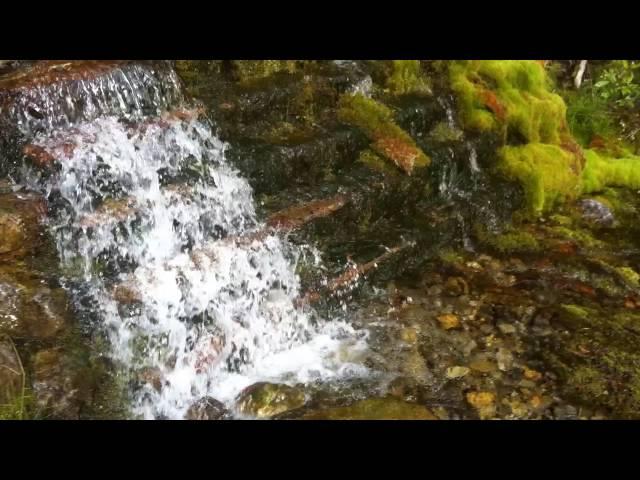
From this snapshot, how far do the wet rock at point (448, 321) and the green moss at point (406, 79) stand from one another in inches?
129

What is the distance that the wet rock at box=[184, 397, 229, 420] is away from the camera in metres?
4.42

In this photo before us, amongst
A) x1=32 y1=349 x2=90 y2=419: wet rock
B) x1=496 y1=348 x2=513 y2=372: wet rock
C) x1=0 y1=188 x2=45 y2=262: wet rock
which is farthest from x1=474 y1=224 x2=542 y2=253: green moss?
x1=0 y1=188 x2=45 y2=262: wet rock

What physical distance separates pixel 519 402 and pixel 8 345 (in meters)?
4.07

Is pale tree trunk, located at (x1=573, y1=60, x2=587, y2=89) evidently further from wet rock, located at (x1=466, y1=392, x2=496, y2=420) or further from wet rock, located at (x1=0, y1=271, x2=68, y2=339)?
wet rock, located at (x1=0, y1=271, x2=68, y2=339)

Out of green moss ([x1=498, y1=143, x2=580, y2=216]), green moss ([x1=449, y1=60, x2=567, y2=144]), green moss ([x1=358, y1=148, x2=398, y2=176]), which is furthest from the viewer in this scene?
green moss ([x1=449, y1=60, x2=567, y2=144])

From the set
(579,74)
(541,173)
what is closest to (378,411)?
(541,173)

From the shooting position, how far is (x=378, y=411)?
175 inches

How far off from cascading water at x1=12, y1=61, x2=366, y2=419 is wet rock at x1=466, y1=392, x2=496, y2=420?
1.04 metres

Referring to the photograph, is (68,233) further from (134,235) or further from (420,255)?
(420,255)

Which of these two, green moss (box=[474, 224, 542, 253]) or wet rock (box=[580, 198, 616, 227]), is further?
wet rock (box=[580, 198, 616, 227])

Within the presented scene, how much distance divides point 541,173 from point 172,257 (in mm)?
5221

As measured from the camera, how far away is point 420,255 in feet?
20.9
